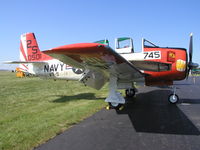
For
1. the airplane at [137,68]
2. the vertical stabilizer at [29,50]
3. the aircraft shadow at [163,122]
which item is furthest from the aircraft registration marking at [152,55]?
the vertical stabilizer at [29,50]

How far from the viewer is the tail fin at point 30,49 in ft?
36.2

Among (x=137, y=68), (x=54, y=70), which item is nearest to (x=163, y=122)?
(x=137, y=68)

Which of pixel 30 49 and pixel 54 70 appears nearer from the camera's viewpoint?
pixel 54 70

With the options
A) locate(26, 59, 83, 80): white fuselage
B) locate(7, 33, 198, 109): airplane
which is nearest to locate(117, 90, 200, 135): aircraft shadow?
locate(7, 33, 198, 109): airplane

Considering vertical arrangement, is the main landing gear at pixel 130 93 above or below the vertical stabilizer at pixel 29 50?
below

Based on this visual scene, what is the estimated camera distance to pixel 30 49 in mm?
11188

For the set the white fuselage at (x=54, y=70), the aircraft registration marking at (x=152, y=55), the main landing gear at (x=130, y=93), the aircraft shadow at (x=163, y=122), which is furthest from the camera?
the main landing gear at (x=130, y=93)

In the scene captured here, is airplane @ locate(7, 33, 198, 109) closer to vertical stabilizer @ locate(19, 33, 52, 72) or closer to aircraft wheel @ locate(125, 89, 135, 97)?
aircraft wheel @ locate(125, 89, 135, 97)

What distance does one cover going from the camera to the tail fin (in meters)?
11.0

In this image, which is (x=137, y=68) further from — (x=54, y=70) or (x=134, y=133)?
(x=54, y=70)

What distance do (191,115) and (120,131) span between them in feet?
9.66

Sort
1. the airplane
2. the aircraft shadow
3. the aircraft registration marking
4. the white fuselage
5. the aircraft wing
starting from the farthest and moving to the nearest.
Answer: the white fuselage → the aircraft registration marking → the airplane → the aircraft shadow → the aircraft wing

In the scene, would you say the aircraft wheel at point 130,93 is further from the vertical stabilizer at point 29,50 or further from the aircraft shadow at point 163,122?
the vertical stabilizer at point 29,50

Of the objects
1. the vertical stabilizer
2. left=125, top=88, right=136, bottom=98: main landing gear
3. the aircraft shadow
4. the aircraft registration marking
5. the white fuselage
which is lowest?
the aircraft shadow
